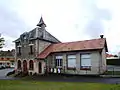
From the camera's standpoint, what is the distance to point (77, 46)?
35500 millimetres

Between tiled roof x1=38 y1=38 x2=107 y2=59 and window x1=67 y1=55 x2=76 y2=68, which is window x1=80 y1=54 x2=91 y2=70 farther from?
window x1=67 y1=55 x2=76 y2=68

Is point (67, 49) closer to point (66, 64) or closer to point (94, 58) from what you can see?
point (66, 64)

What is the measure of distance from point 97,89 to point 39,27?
30.9 meters

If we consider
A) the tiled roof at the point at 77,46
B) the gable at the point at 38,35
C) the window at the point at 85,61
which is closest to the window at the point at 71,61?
the tiled roof at the point at 77,46

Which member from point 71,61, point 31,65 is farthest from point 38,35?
point 71,61

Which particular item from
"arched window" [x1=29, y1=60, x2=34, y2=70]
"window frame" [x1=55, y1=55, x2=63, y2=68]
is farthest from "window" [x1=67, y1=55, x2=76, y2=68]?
"arched window" [x1=29, y1=60, x2=34, y2=70]

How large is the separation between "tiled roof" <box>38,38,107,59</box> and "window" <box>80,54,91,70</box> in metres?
1.25

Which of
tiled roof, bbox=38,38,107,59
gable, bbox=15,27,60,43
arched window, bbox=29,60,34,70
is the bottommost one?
arched window, bbox=29,60,34,70

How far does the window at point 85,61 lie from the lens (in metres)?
32.8

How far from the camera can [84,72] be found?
32969 mm

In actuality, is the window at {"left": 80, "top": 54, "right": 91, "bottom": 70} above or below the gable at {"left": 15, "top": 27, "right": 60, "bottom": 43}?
below

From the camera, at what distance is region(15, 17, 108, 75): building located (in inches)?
1273

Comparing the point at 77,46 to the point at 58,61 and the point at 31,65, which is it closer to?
the point at 58,61

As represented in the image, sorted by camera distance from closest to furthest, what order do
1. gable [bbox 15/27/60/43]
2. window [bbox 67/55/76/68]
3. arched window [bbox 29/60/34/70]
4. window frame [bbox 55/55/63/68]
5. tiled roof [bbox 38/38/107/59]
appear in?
tiled roof [bbox 38/38/107/59] → window [bbox 67/55/76/68] → window frame [bbox 55/55/63/68] → arched window [bbox 29/60/34/70] → gable [bbox 15/27/60/43]
